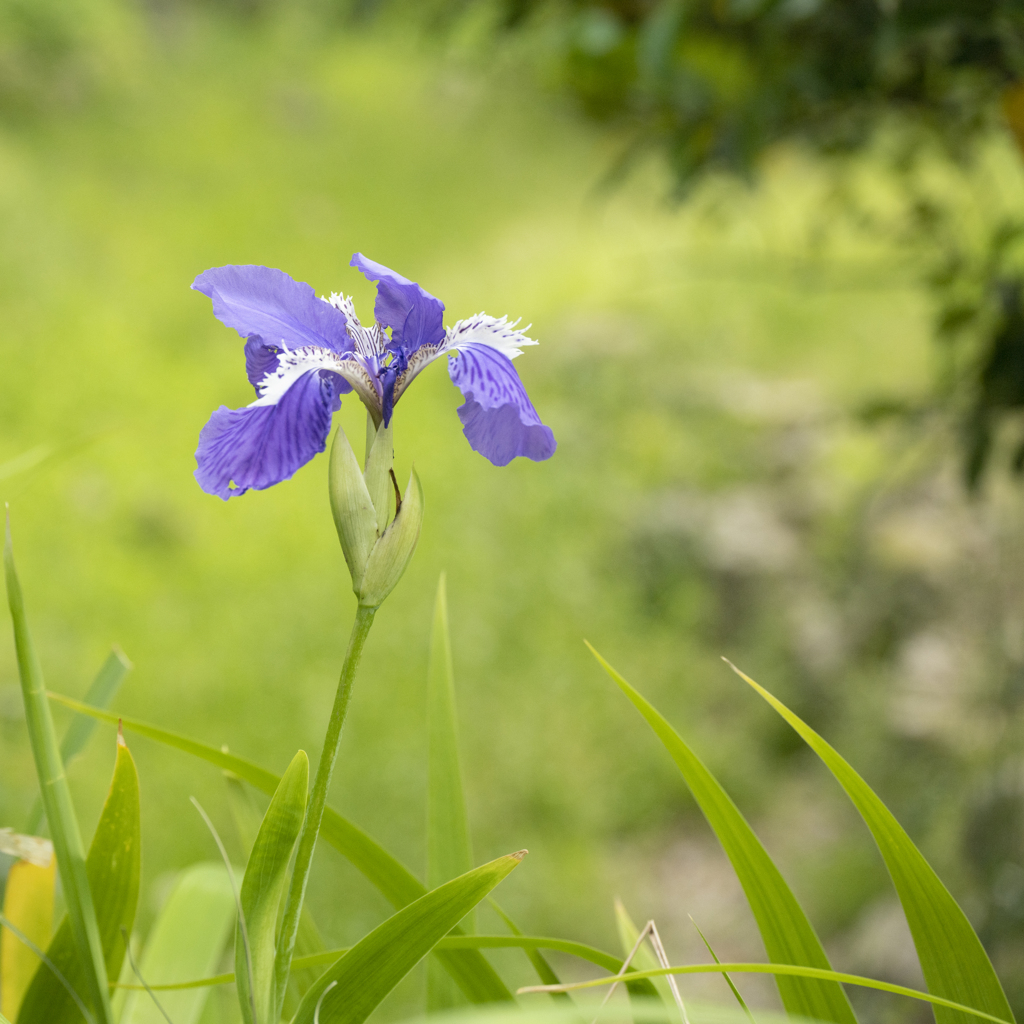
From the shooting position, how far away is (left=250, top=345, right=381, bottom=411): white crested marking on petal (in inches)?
12.4

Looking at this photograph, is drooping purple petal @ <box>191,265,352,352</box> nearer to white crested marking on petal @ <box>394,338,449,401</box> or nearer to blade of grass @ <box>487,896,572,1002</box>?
white crested marking on petal @ <box>394,338,449,401</box>

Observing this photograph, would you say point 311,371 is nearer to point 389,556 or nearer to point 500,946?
point 389,556

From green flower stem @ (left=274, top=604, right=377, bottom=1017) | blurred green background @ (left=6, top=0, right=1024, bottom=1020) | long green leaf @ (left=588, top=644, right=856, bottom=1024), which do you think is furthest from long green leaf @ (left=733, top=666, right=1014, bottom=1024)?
blurred green background @ (left=6, top=0, right=1024, bottom=1020)

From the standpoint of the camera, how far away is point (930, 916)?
34 centimetres

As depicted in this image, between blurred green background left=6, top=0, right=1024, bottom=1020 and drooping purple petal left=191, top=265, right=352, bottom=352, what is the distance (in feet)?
0.61

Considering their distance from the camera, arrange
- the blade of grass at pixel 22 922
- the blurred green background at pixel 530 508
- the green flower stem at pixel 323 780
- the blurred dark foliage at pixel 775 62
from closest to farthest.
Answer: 1. the green flower stem at pixel 323 780
2. the blade of grass at pixel 22 922
3. the blurred dark foliage at pixel 775 62
4. the blurred green background at pixel 530 508

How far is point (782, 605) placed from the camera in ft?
6.82

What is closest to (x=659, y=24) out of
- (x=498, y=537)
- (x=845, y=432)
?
(x=498, y=537)

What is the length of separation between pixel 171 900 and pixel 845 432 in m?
2.38

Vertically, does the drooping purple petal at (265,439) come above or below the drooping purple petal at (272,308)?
below

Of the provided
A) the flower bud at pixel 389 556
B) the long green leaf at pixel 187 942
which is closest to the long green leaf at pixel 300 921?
the long green leaf at pixel 187 942

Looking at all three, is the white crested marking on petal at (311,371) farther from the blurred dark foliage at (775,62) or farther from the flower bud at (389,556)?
the blurred dark foliage at (775,62)

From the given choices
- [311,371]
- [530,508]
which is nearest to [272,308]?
[311,371]

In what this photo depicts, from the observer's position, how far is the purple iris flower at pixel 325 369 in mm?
313
